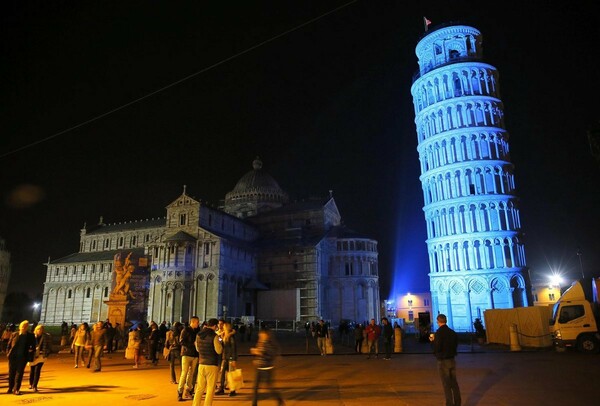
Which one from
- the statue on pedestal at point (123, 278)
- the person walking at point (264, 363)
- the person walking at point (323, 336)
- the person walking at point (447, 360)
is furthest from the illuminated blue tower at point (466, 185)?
the person walking at point (264, 363)

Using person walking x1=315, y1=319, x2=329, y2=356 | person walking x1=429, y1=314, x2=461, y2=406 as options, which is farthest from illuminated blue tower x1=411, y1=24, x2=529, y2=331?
person walking x1=429, y1=314, x2=461, y2=406

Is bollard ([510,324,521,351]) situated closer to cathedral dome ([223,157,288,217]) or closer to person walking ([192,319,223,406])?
person walking ([192,319,223,406])

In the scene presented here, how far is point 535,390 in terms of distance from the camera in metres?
10.6

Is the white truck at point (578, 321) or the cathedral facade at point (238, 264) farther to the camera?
the cathedral facade at point (238, 264)

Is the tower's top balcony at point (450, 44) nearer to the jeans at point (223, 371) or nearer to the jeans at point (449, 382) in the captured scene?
the jeans at point (449, 382)

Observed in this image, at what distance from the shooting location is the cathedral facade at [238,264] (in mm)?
50938

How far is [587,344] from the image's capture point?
64.1 ft

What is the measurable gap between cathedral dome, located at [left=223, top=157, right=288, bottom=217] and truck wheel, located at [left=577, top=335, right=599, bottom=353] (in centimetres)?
5405

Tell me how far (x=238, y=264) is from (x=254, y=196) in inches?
756

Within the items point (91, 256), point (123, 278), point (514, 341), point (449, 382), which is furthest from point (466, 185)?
point (91, 256)

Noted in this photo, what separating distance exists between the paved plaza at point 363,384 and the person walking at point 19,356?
45 cm

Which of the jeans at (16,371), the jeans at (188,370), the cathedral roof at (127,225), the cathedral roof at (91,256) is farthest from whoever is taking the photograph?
the cathedral roof at (127,225)

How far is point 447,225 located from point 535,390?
124 feet

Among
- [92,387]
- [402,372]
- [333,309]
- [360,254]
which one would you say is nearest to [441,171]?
[360,254]
